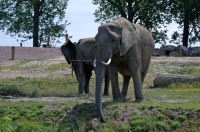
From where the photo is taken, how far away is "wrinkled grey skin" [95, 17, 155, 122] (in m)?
12.7

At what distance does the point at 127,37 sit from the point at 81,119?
9.04 feet

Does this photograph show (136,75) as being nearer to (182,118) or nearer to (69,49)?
(182,118)

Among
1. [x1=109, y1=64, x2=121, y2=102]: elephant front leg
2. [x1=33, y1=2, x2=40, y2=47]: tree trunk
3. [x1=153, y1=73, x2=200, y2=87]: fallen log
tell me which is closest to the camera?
[x1=109, y1=64, x2=121, y2=102]: elephant front leg

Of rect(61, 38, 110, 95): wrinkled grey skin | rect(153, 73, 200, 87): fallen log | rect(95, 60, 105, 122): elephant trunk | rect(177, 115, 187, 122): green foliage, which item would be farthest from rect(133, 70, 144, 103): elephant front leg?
rect(153, 73, 200, 87): fallen log

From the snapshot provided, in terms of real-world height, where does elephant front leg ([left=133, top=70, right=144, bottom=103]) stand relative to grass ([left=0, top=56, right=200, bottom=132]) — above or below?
above

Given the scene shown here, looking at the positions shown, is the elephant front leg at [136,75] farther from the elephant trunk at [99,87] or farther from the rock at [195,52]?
the rock at [195,52]

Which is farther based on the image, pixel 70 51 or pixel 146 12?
pixel 146 12

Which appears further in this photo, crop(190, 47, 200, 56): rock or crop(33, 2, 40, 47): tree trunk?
crop(33, 2, 40, 47): tree trunk

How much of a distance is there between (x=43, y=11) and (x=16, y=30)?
12.0ft

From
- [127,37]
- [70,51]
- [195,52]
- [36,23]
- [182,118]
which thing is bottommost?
[182,118]

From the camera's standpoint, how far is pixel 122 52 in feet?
44.4

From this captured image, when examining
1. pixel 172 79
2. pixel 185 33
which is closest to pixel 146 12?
pixel 185 33

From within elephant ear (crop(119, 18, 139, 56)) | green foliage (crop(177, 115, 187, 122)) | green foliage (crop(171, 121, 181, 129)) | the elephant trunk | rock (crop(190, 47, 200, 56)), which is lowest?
green foliage (crop(171, 121, 181, 129))

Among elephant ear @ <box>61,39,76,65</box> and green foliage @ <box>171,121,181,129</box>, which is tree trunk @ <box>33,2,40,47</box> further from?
green foliage @ <box>171,121,181,129</box>
